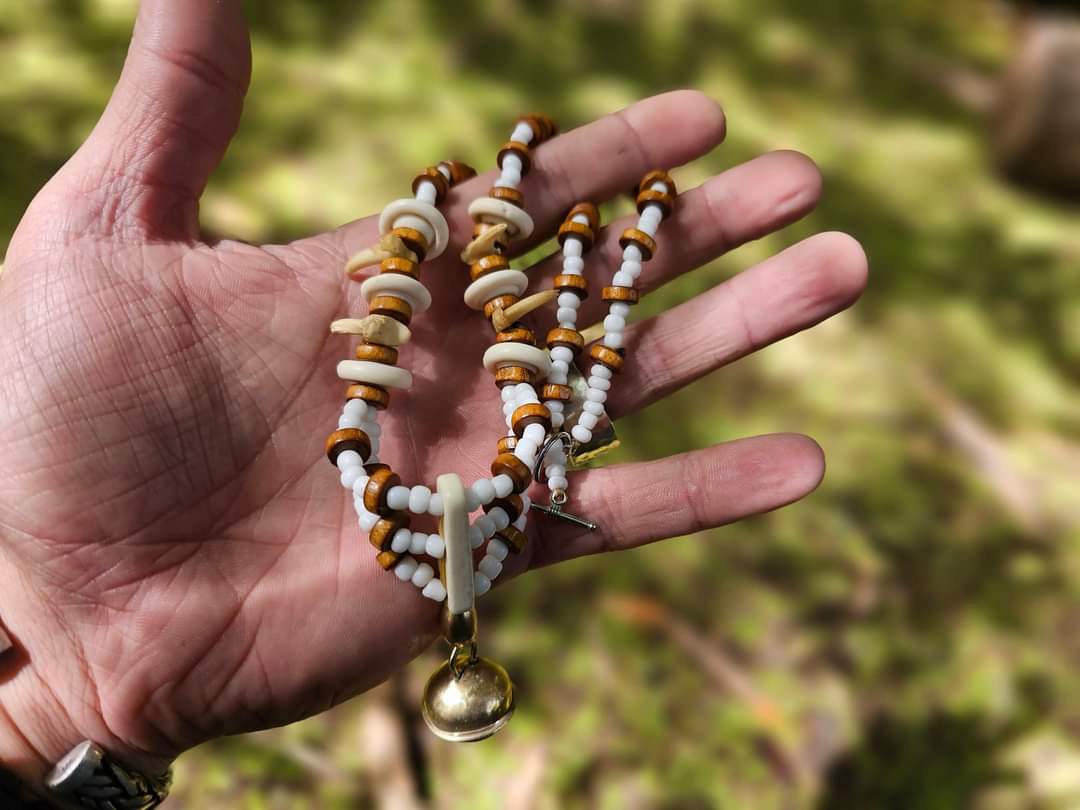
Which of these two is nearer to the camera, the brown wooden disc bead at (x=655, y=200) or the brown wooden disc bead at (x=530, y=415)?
the brown wooden disc bead at (x=530, y=415)

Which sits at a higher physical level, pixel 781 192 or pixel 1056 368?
pixel 781 192

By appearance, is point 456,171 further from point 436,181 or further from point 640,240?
point 640,240

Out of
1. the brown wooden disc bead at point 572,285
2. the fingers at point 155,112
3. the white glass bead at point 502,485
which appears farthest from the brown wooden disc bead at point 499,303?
the fingers at point 155,112

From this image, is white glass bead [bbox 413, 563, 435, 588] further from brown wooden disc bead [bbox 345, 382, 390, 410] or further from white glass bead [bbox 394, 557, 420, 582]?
brown wooden disc bead [bbox 345, 382, 390, 410]

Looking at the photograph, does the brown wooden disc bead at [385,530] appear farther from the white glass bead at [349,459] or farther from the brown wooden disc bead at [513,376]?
the brown wooden disc bead at [513,376]

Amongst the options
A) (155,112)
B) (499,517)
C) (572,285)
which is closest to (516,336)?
(572,285)

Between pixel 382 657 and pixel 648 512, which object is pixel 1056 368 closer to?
pixel 648 512

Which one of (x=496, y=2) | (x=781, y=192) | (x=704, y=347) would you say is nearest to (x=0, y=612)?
(x=704, y=347)
